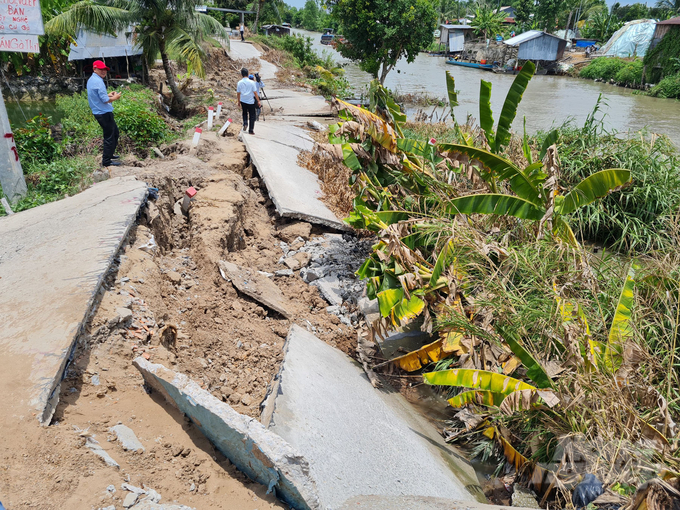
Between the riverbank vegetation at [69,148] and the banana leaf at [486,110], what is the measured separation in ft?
16.2

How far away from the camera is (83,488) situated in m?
2.10

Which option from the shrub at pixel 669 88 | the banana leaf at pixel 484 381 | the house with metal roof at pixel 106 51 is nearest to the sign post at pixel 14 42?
the banana leaf at pixel 484 381

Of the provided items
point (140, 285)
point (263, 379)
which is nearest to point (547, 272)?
point (263, 379)

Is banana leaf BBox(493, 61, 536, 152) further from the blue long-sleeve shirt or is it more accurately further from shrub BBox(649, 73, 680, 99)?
shrub BBox(649, 73, 680, 99)

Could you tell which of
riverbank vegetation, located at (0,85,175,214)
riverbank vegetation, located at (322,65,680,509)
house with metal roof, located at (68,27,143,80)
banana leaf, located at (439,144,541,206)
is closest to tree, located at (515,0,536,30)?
house with metal roof, located at (68,27,143,80)

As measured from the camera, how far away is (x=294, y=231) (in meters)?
6.69

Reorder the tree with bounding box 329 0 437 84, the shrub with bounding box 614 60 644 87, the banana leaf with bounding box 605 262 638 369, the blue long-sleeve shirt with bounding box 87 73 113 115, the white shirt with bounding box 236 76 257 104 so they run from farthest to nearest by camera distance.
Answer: the shrub with bounding box 614 60 644 87
the tree with bounding box 329 0 437 84
the white shirt with bounding box 236 76 257 104
the blue long-sleeve shirt with bounding box 87 73 113 115
the banana leaf with bounding box 605 262 638 369

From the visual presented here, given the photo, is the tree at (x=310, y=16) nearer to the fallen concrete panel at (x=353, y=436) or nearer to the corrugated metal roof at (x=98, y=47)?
the corrugated metal roof at (x=98, y=47)

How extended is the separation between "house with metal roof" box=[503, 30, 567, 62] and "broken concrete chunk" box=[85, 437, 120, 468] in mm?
50197

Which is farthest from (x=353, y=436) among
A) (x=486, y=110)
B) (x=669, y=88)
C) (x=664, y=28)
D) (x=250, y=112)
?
(x=664, y=28)

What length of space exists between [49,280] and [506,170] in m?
4.17

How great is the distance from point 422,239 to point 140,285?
107 inches

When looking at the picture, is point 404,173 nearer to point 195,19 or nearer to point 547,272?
point 547,272

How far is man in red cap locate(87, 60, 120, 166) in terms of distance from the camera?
20.9 feet
